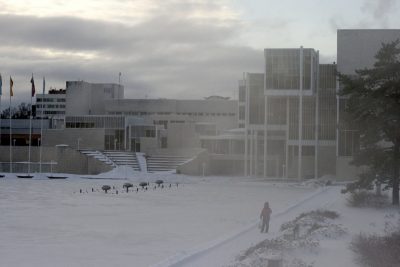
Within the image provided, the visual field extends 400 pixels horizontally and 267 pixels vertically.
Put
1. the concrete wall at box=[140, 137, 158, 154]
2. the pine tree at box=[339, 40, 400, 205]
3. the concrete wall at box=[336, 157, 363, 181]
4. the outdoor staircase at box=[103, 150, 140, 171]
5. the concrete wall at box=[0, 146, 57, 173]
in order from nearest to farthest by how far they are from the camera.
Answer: the pine tree at box=[339, 40, 400, 205]
the concrete wall at box=[336, 157, 363, 181]
the concrete wall at box=[0, 146, 57, 173]
the outdoor staircase at box=[103, 150, 140, 171]
the concrete wall at box=[140, 137, 158, 154]

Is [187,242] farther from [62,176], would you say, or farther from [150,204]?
[62,176]

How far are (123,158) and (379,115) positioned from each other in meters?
61.6

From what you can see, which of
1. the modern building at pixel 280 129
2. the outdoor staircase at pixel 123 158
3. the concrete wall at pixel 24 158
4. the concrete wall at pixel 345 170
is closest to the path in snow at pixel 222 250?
the concrete wall at pixel 345 170

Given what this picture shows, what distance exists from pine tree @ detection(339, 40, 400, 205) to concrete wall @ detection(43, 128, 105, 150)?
228ft

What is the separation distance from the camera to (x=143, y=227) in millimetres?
31281

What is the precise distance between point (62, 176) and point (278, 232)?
58674mm

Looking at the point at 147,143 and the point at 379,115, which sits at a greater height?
the point at 379,115

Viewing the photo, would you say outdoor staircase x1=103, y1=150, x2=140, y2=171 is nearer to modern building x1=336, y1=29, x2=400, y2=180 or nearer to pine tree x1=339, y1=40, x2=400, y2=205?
modern building x1=336, y1=29, x2=400, y2=180

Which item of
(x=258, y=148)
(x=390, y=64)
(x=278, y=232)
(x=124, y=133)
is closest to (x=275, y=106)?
(x=258, y=148)

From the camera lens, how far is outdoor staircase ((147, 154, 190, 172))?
9544 cm

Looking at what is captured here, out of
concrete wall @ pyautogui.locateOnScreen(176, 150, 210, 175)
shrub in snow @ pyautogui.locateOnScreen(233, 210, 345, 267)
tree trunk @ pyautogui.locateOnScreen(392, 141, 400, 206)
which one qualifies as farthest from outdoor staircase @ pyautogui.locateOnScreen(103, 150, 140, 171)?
shrub in snow @ pyautogui.locateOnScreen(233, 210, 345, 267)

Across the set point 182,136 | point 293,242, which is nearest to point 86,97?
point 182,136

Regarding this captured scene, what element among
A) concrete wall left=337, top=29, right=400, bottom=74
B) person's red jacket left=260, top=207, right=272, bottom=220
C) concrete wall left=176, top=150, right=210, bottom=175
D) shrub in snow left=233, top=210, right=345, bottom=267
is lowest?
concrete wall left=176, top=150, right=210, bottom=175

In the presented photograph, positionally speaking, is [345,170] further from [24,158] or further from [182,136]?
[24,158]
